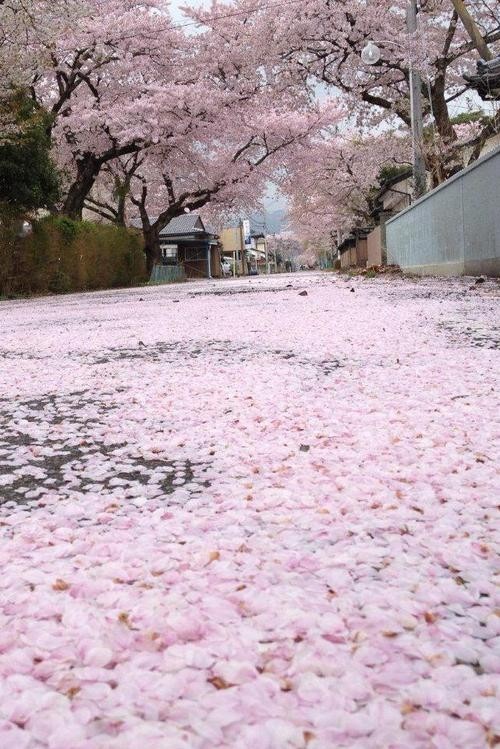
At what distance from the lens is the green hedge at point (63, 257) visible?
41.0ft

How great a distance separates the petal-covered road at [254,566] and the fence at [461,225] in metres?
6.49

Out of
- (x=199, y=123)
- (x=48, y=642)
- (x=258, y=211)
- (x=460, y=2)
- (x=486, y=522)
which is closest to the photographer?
(x=48, y=642)

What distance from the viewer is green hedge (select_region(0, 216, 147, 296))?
1250cm

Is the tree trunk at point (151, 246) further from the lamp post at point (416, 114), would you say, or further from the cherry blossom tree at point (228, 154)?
the lamp post at point (416, 114)

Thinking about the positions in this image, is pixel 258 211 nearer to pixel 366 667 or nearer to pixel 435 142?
pixel 435 142

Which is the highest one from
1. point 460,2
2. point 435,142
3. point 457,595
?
point 460,2

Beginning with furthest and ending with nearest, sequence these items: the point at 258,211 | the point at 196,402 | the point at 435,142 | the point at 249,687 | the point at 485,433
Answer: the point at 258,211
the point at 435,142
the point at 196,402
the point at 485,433
the point at 249,687

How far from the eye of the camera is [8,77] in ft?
40.0

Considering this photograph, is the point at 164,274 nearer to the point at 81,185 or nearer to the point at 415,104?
the point at 81,185

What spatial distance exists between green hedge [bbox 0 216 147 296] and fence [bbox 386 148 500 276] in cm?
762

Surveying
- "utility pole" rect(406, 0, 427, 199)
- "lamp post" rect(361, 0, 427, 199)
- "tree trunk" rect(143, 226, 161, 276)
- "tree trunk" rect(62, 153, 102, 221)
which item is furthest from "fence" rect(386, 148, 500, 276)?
"tree trunk" rect(143, 226, 161, 276)

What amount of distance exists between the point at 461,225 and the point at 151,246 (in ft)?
52.2

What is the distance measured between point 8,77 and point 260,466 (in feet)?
42.5

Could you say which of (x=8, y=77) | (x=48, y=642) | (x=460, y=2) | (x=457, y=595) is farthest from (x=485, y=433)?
(x=8, y=77)
